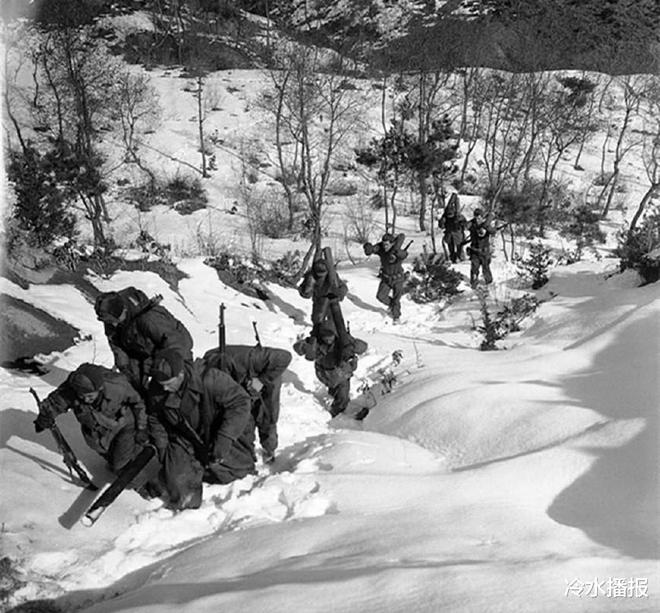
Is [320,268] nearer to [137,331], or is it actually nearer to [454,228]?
[137,331]

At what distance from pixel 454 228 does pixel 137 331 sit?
32.5ft

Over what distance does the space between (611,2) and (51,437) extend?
117 feet

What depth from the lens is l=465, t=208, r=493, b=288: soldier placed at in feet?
36.0

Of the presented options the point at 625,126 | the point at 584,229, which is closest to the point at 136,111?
the point at 584,229

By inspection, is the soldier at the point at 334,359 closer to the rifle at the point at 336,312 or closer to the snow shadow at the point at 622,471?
the rifle at the point at 336,312

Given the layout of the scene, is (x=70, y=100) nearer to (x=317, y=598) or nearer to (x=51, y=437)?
(x=51, y=437)

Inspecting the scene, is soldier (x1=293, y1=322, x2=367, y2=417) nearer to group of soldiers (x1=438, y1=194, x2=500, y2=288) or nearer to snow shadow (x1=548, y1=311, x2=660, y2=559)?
snow shadow (x1=548, y1=311, x2=660, y2=559)

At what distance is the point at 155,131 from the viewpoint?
24.7 metres

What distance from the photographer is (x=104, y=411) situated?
379 cm

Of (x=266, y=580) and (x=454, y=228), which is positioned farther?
(x=454, y=228)

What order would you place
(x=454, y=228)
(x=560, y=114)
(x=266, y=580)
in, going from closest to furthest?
(x=266, y=580)
(x=454, y=228)
(x=560, y=114)

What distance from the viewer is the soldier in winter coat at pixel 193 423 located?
3771mm

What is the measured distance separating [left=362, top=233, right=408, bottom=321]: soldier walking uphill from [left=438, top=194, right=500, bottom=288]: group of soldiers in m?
2.18

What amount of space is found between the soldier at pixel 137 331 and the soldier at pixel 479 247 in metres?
7.82
